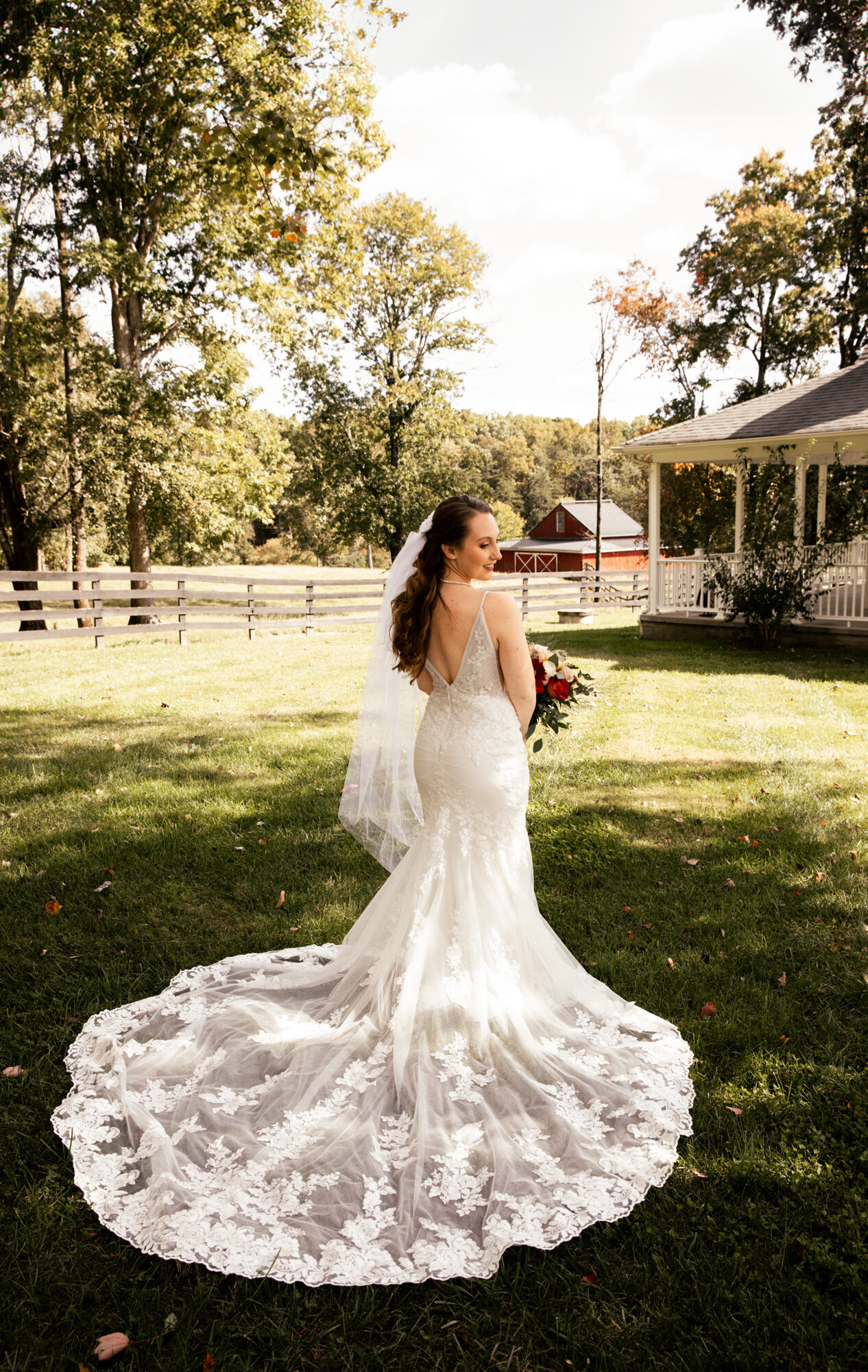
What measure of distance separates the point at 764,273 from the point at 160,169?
69.5 ft

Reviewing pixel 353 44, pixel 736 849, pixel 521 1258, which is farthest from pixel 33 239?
pixel 521 1258

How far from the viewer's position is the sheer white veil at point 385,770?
154 inches

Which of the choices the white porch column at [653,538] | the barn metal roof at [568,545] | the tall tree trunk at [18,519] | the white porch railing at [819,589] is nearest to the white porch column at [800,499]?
the white porch railing at [819,589]

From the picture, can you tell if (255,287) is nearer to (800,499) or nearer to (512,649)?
(800,499)

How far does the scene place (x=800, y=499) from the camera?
15.6 m

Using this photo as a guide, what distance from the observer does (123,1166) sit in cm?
267

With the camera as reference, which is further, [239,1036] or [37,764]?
[37,764]

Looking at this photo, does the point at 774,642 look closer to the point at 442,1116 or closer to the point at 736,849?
the point at 736,849

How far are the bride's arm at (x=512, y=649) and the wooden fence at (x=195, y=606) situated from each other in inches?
453

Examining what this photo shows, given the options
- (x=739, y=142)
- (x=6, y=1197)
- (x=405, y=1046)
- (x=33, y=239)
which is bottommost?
(x=6, y=1197)

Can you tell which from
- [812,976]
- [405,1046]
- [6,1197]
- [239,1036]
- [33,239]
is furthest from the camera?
[33,239]

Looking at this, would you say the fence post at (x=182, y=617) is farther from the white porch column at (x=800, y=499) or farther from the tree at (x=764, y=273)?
the tree at (x=764, y=273)

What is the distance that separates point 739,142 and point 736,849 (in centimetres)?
3155

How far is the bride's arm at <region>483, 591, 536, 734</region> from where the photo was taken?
3.25 m
